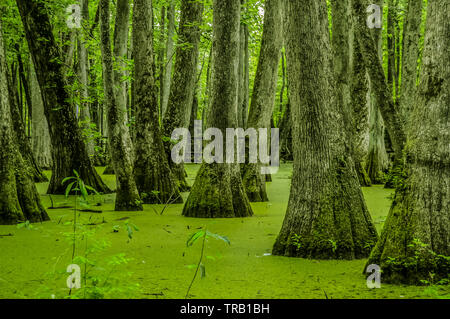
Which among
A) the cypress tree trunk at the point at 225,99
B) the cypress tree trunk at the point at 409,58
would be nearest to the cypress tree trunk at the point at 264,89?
the cypress tree trunk at the point at 225,99

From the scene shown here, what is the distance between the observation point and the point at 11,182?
7281 mm

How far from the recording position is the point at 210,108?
9031 mm

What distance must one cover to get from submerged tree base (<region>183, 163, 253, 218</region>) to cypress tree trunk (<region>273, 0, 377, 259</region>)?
2.81 m

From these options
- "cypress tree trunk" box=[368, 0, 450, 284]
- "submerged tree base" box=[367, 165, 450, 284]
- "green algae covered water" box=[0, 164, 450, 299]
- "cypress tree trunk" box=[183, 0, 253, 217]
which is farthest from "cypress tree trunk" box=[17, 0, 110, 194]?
"submerged tree base" box=[367, 165, 450, 284]

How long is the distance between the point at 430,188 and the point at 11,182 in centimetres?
520

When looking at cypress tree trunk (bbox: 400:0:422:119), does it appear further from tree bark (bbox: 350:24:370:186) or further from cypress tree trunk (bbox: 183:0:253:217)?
cypress tree trunk (bbox: 183:0:253:217)

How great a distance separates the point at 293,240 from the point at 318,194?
0.52 meters

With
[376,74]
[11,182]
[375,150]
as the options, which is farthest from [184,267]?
[375,150]

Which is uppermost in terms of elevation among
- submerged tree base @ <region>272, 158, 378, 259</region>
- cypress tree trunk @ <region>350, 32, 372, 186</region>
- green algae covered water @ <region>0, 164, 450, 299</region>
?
cypress tree trunk @ <region>350, 32, 372, 186</region>

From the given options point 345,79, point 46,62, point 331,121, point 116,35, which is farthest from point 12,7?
point 331,121

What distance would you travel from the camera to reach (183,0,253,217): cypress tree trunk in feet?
28.4

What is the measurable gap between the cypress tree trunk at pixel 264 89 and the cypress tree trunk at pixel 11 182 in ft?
14.8

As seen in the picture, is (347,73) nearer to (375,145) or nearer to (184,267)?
(375,145)

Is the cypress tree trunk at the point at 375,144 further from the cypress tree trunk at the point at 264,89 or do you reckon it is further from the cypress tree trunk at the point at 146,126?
the cypress tree trunk at the point at 146,126
